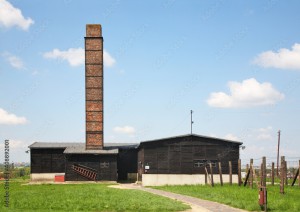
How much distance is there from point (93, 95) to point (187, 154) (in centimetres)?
1368

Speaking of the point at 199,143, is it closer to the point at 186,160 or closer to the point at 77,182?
the point at 186,160

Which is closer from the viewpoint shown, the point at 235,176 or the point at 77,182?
the point at 235,176

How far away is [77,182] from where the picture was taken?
146ft

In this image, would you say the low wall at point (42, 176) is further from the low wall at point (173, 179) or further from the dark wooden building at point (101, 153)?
the low wall at point (173, 179)


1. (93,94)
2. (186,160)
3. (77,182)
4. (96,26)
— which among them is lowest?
(77,182)

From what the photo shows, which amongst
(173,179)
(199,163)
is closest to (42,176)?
(173,179)

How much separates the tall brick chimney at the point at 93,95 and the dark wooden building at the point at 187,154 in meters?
8.26

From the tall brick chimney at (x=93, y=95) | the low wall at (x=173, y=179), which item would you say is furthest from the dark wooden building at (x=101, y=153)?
the low wall at (x=173, y=179)

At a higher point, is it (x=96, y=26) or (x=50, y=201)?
(x=96, y=26)

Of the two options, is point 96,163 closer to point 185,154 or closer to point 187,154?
point 185,154

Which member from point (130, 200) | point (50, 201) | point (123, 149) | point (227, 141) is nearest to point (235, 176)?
point (227, 141)

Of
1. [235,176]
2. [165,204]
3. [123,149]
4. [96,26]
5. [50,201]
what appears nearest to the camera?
[165,204]

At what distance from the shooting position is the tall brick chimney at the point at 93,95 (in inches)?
1838

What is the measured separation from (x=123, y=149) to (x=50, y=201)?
95.0 ft
